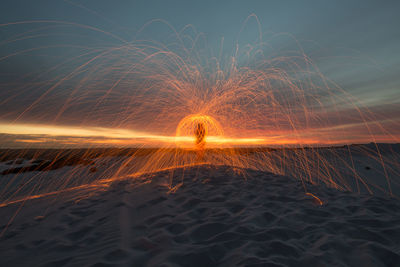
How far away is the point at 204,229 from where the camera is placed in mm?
2826

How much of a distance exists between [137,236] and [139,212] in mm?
895

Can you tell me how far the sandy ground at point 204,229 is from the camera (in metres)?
2.15

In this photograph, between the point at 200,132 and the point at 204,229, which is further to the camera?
the point at 200,132

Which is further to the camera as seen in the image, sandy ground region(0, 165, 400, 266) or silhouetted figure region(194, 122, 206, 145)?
silhouetted figure region(194, 122, 206, 145)

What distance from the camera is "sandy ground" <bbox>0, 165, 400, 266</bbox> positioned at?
215cm

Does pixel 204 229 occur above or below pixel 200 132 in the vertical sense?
below

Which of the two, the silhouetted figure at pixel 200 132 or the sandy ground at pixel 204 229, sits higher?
the silhouetted figure at pixel 200 132

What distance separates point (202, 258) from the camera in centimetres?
212

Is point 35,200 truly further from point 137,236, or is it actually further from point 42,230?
point 137,236

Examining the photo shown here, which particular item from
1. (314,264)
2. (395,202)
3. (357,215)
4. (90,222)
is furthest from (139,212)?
(395,202)

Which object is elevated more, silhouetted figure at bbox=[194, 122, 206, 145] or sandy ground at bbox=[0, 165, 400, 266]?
silhouetted figure at bbox=[194, 122, 206, 145]

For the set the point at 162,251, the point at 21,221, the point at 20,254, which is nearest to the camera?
the point at 162,251

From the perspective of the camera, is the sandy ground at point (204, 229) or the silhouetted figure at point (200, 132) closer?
the sandy ground at point (204, 229)

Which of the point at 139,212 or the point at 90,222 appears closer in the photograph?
the point at 90,222
